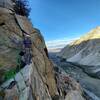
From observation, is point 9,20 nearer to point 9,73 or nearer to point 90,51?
point 9,73

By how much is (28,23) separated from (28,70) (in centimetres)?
494

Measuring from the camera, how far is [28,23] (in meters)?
17.9

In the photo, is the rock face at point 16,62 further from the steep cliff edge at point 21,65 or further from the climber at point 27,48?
the climber at point 27,48

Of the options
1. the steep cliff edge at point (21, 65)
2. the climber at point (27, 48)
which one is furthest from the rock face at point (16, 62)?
the climber at point (27, 48)

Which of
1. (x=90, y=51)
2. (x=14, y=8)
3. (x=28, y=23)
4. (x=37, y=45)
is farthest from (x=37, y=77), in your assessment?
(x=90, y=51)

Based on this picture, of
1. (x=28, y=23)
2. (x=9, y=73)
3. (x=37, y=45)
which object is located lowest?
(x=9, y=73)

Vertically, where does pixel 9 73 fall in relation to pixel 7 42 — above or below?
below

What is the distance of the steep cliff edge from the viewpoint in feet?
42.2

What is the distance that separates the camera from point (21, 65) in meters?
14.5

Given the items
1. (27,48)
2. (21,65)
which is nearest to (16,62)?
(21,65)

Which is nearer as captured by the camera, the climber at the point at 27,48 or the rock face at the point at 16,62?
the rock face at the point at 16,62

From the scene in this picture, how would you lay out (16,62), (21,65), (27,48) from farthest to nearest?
(27,48)
(16,62)
(21,65)

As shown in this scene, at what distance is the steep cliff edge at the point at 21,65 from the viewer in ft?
42.2

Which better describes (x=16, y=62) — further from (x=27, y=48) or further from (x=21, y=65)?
(x=27, y=48)
